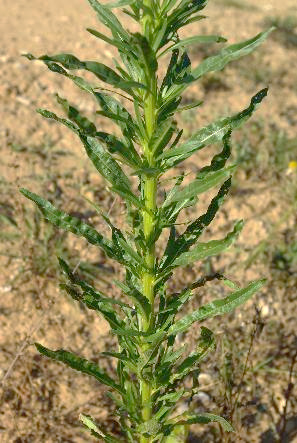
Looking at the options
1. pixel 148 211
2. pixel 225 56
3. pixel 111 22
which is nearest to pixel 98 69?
pixel 111 22

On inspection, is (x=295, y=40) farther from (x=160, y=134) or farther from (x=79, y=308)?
(x=160, y=134)

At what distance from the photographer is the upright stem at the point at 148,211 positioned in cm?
167

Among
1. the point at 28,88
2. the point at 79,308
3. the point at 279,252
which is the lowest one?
the point at 79,308

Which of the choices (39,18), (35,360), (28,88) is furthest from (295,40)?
(35,360)

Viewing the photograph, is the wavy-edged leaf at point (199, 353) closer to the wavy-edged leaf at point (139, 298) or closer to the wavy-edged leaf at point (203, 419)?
the wavy-edged leaf at point (203, 419)

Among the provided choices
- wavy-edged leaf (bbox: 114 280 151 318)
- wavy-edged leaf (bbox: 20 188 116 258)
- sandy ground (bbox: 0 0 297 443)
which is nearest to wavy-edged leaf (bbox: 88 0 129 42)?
wavy-edged leaf (bbox: 20 188 116 258)

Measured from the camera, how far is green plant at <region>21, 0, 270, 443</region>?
5.28 ft

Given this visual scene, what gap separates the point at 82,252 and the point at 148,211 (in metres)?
1.74

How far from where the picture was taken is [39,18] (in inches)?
228

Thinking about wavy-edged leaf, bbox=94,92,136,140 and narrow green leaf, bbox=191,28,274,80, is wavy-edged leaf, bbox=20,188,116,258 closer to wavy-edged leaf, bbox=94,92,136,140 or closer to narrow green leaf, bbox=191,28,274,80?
wavy-edged leaf, bbox=94,92,136,140

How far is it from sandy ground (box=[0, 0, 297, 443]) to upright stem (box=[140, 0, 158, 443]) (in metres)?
0.40

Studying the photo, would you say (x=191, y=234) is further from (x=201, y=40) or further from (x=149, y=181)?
(x=201, y=40)

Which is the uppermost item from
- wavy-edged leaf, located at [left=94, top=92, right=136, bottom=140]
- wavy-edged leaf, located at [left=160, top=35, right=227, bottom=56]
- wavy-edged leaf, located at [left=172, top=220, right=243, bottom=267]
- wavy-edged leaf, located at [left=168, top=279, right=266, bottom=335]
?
wavy-edged leaf, located at [left=160, top=35, right=227, bottom=56]

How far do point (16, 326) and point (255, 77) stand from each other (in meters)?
3.15
